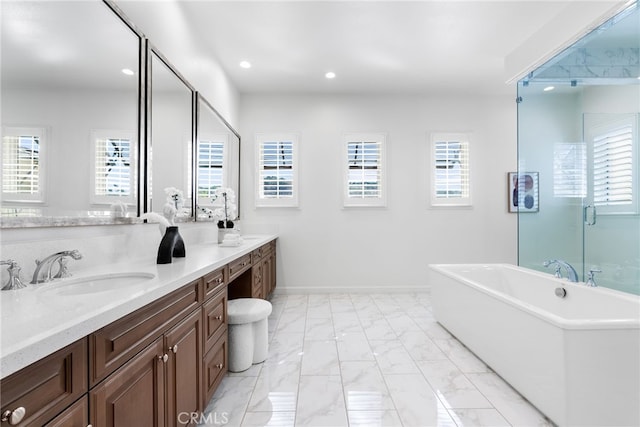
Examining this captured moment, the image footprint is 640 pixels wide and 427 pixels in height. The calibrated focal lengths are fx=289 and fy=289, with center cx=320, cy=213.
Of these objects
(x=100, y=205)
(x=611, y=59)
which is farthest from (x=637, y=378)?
(x=100, y=205)

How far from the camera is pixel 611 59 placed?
2.46 meters

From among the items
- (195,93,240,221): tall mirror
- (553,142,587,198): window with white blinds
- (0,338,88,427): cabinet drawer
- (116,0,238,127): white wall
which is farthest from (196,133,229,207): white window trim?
(553,142,587,198): window with white blinds

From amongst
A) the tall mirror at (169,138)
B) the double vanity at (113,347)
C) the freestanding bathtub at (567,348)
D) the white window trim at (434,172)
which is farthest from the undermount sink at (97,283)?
the white window trim at (434,172)

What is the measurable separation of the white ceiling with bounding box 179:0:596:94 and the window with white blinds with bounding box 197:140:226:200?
1.04 metres

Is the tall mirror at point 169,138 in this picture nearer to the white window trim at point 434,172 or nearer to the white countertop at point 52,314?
the white countertop at point 52,314

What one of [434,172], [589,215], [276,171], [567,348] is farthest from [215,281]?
[434,172]

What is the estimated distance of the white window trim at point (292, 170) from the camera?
14.1 feet

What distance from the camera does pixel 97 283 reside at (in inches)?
50.4

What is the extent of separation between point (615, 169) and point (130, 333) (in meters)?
3.51

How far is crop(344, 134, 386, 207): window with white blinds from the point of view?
14.2 ft

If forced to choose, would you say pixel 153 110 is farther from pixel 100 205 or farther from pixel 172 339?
pixel 172 339

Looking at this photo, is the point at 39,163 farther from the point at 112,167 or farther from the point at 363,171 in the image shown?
the point at 363,171

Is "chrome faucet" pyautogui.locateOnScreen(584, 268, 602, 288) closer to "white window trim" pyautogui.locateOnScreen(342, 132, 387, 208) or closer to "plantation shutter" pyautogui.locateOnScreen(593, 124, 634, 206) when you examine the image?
"plantation shutter" pyautogui.locateOnScreen(593, 124, 634, 206)

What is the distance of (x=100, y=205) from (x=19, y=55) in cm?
71
